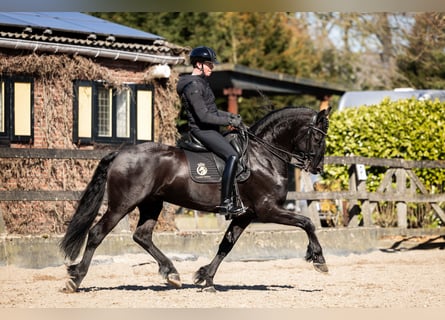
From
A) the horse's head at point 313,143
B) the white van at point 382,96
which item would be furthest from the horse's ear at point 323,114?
the white van at point 382,96

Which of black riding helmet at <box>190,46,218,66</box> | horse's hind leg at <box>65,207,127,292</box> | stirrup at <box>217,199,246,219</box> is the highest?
black riding helmet at <box>190,46,218,66</box>

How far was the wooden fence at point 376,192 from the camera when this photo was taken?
16205 mm

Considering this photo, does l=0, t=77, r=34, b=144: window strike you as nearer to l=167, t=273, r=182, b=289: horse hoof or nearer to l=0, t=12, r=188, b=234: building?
l=0, t=12, r=188, b=234: building

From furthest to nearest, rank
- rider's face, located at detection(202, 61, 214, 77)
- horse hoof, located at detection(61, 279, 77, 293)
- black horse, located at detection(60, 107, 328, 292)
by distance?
1. rider's face, located at detection(202, 61, 214, 77)
2. black horse, located at detection(60, 107, 328, 292)
3. horse hoof, located at detection(61, 279, 77, 293)

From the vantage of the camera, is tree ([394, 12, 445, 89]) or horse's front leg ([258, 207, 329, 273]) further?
tree ([394, 12, 445, 89])

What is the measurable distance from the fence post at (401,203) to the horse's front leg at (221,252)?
6.37 metres

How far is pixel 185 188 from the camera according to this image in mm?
11078

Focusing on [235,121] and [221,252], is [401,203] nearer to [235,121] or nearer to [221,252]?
[221,252]

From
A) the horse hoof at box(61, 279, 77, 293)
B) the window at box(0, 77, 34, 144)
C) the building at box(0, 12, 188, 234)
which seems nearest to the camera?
the horse hoof at box(61, 279, 77, 293)

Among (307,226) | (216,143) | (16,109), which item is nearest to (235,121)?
(216,143)

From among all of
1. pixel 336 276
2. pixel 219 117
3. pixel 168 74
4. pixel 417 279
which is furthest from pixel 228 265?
pixel 168 74

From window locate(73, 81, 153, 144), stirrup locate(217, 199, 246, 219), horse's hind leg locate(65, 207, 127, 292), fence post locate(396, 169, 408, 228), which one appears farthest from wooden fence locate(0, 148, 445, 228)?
horse's hind leg locate(65, 207, 127, 292)

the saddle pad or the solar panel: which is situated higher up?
the solar panel

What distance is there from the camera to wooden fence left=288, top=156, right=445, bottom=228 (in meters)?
16.2
